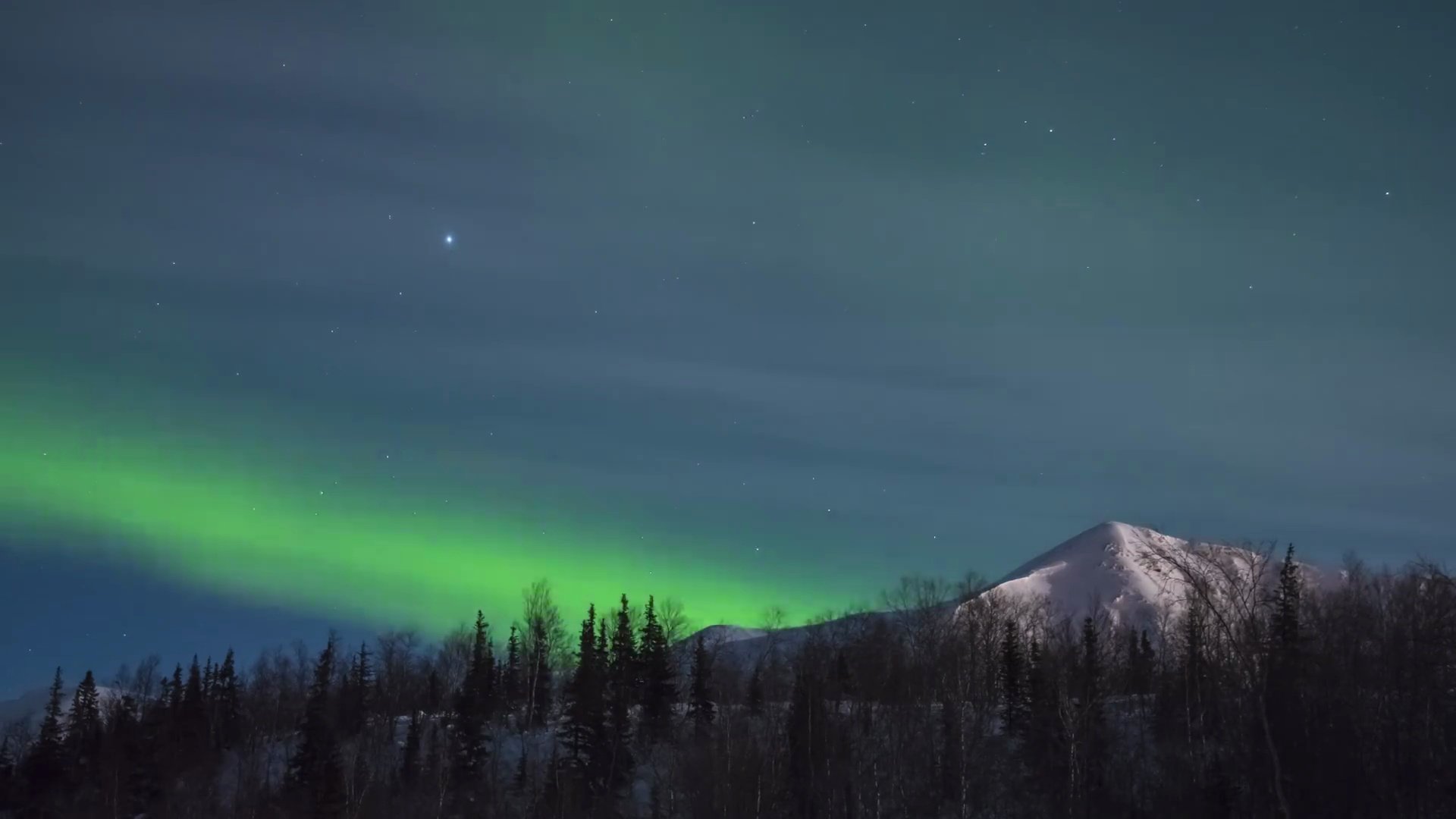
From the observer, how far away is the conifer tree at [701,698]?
99.3 m

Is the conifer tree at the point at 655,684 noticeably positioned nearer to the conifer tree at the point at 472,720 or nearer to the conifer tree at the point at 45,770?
the conifer tree at the point at 472,720

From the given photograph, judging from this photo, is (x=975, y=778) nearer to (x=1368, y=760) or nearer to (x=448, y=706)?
(x=1368, y=760)

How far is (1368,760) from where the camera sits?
218ft

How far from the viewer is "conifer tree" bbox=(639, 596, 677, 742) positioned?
333 feet

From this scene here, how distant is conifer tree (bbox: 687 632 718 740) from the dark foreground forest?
0.35m

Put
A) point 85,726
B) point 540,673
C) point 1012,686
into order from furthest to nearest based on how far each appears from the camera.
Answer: point 540,673 → point 85,726 → point 1012,686

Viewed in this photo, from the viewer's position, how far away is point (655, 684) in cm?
10462

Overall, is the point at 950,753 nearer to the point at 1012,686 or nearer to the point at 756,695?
the point at 1012,686

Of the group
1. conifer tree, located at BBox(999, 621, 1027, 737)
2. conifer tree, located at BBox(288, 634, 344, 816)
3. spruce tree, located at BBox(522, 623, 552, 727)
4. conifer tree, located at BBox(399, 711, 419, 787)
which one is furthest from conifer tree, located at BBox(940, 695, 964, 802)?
spruce tree, located at BBox(522, 623, 552, 727)

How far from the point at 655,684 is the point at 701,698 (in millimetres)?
4262

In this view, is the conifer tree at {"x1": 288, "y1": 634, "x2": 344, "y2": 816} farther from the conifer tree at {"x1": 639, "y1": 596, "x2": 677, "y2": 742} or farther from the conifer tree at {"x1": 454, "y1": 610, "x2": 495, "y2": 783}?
the conifer tree at {"x1": 639, "y1": 596, "x2": 677, "y2": 742}

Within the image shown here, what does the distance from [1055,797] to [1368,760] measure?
1736 centimetres

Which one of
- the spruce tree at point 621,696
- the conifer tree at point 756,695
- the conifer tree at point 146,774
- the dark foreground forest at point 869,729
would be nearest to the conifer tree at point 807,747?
the dark foreground forest at point 869,729

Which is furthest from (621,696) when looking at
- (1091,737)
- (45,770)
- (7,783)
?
(7,783)
